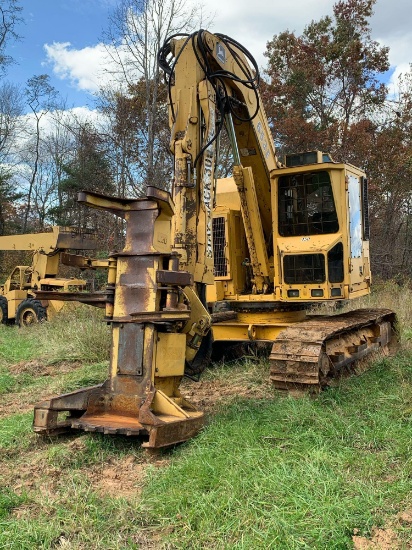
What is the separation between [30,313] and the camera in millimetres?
13812

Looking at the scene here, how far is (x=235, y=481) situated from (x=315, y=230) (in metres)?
4.01

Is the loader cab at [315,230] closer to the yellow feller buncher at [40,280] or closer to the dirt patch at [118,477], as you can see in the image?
the dirt patch at [118,477]

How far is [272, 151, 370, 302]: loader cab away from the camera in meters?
6.37

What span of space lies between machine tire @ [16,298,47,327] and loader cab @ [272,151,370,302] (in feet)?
27.4

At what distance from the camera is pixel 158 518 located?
299 centimetres

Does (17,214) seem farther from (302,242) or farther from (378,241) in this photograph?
(302,242)

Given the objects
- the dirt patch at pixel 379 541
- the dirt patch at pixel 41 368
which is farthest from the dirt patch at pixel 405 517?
the dirt patch at pixel 41 368

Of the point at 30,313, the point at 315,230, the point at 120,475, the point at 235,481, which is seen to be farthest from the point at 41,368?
the point at 30,313

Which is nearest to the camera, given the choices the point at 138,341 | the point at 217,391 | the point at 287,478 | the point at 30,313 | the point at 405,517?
the point at 405,517

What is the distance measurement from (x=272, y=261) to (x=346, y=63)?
17847mm

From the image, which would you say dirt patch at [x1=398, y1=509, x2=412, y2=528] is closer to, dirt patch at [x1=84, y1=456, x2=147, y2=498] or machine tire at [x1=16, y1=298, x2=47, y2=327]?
dirt patch at [x1=84, y1=456, x2=147, y2=498]

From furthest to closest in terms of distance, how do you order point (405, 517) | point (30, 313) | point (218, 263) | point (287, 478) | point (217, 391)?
point (30, 313)
point (218, 263)
point (217, 391)
point (287, 478)
point (405, 517)

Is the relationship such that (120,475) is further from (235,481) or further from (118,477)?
(235,481)

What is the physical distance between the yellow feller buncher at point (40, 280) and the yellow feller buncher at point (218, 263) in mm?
6733
